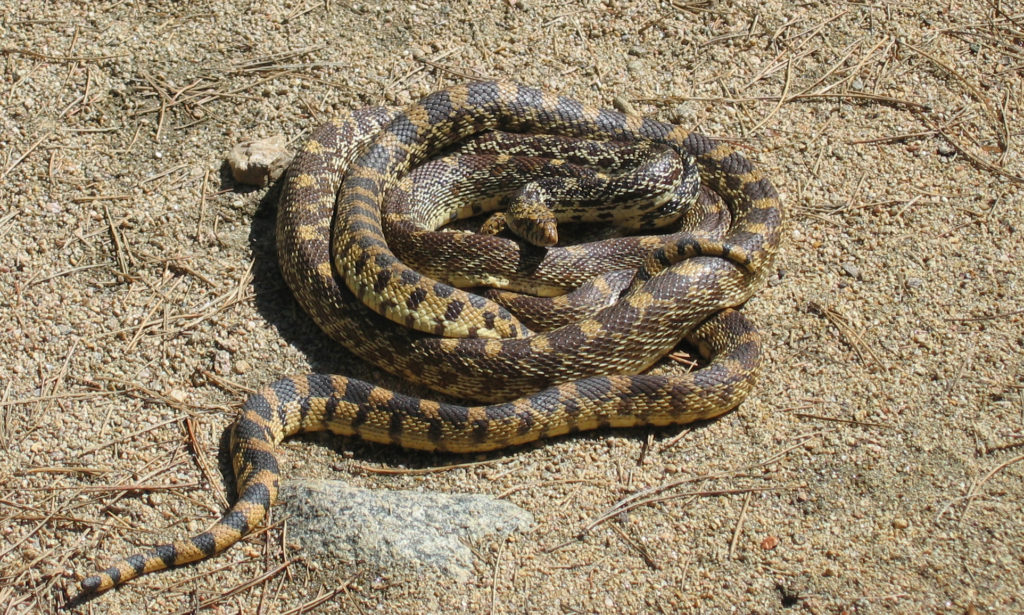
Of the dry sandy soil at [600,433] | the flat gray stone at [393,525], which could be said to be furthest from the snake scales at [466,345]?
the flat gray stone at [393,525]

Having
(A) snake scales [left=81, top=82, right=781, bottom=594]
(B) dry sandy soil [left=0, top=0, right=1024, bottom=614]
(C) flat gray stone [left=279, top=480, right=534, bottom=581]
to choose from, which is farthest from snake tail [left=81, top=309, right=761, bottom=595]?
(C) flat gray stone [left=279, top=480, right=534, bottom=581]

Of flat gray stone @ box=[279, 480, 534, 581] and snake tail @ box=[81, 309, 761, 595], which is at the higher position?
snake tail @ box=[81, 309, 761, 595]

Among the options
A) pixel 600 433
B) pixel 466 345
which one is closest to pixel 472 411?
pixel 466 345

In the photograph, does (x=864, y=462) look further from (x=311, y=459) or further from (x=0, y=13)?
(x=0, y=13)

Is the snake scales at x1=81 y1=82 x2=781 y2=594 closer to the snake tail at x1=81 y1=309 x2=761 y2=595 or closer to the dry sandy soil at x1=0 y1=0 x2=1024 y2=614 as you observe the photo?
the snake tail at x1=81 y1=309 x2=761 y2=595

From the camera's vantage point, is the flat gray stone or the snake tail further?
the snake tail

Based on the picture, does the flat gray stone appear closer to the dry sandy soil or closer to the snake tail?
the dry sandy soil
